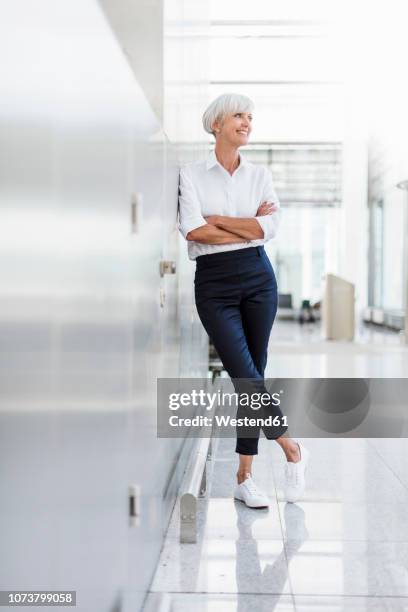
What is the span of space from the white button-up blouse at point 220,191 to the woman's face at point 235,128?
90 millimetres

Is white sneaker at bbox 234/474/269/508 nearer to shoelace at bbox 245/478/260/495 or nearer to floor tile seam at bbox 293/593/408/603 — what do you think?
shoelace at bbox 245/478/260/495

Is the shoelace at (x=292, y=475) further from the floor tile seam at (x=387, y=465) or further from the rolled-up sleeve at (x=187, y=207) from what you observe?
the rolled-up sleeve at (x=187, y=207)

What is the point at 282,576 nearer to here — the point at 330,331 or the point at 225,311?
the point at 225,311

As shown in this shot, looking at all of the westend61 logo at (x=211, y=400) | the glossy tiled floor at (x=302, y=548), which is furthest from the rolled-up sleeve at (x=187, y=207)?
the glossy tiled floor at (x=302, y=548)

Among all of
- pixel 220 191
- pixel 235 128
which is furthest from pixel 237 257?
pixel 235 128

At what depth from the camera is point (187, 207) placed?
2803 mm

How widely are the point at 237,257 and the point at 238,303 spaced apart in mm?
177

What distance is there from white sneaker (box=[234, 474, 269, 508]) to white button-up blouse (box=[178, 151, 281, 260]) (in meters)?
0.92

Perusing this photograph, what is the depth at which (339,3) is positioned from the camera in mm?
9836

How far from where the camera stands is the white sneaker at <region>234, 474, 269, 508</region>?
2.83 metres

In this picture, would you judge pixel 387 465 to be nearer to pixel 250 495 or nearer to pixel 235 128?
pixel 250 495

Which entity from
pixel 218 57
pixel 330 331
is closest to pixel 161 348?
pixel 330 331

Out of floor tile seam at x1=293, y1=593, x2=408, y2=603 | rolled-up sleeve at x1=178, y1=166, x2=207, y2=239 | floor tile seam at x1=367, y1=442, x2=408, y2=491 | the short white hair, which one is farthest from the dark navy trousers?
floor tile seam at x1=293, y1=593, x2=408, y2=603

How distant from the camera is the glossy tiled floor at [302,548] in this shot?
204 centimetres
